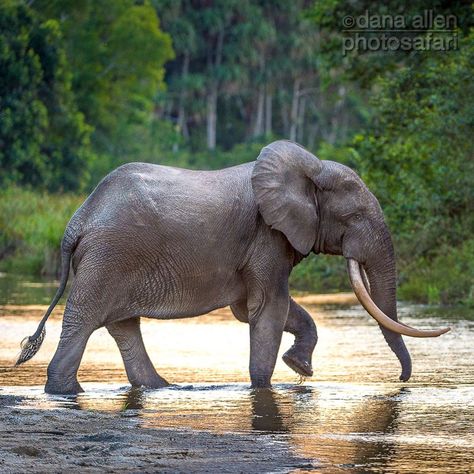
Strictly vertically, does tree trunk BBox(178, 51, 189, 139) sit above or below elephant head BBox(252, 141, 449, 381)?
above

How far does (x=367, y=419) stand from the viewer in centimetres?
1020

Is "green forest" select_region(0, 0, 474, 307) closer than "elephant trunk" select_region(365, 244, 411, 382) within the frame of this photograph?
No

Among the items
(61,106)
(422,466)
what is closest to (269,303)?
(422,466)

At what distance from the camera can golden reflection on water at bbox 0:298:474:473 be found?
9053 millimetres

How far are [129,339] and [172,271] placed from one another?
707mm

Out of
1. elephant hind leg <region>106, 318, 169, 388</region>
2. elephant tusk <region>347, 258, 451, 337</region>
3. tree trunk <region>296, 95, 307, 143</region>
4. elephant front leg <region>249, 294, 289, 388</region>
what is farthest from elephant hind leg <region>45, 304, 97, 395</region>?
tree trunk <region>296, 95, 307, 143</region>

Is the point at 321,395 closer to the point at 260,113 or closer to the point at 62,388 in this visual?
the point at 62,388

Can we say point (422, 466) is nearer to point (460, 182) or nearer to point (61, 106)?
point (460, 182)

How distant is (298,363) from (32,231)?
21.9 meters

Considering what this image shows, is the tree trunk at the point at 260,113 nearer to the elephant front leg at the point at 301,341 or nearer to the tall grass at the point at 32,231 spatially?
the tall grass at the point at 32,231

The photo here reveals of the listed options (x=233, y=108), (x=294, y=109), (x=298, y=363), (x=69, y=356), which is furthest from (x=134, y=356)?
(x=233, y=108)

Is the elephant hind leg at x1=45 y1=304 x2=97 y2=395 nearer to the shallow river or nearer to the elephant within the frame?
the elephant

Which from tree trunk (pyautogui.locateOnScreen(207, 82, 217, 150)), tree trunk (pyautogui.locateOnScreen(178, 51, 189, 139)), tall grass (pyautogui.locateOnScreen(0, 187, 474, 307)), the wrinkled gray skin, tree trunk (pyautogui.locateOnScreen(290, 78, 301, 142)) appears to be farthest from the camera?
tree trunk (pyautogui.locateOnScreen(290, 78, 301, 142))

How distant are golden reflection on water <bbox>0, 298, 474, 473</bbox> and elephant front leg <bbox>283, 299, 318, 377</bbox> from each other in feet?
0.55
